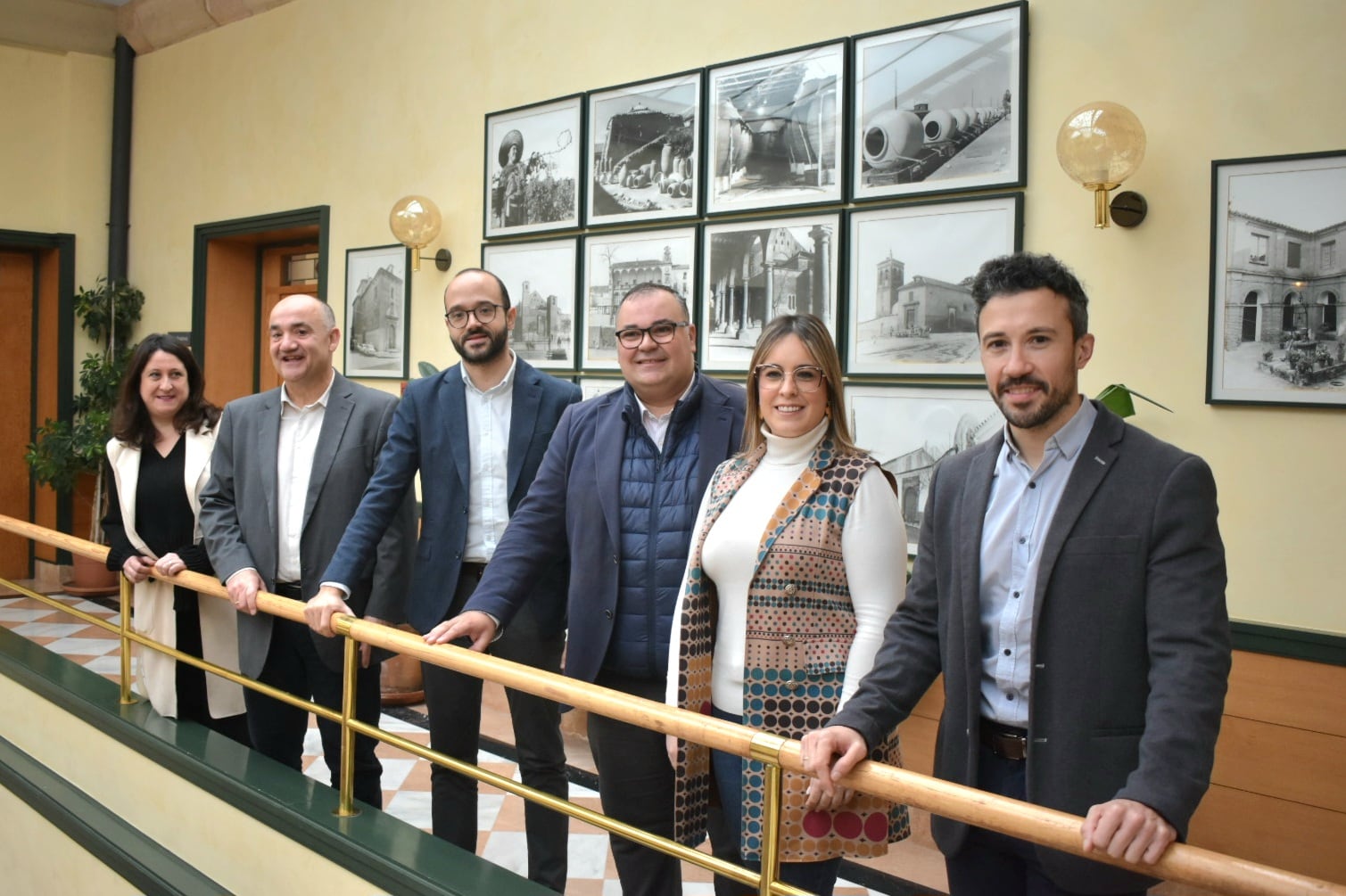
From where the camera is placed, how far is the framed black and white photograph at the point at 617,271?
521 centimetres

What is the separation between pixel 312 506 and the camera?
126 inches

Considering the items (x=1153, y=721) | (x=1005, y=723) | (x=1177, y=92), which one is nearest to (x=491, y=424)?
(x=1005, y=723)

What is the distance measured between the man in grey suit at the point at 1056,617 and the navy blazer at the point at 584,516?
0.77m

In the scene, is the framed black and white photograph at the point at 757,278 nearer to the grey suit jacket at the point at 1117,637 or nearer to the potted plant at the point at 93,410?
the grey suit jacket at the point at 1117,637

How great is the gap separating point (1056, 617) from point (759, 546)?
615mm

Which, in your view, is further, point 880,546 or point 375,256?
point 375,256

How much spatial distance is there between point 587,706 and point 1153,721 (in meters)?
1.00

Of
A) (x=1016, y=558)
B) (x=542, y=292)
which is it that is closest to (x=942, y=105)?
(x=542, y=292)

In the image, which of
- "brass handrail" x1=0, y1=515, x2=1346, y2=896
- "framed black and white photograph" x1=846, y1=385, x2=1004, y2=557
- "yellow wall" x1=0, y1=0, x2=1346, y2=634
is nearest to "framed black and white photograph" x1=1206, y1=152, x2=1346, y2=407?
"yellow wall" x1=0, y1=0, x2=1346, y2=634

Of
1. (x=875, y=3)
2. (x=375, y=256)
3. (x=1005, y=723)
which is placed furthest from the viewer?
(x=375, y=256)

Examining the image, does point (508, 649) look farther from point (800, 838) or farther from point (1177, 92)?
point (1177, 92)

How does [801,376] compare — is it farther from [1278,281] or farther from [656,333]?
[1278,281]

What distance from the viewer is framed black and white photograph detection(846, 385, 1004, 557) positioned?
4.25 m

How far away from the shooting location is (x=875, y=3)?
452cm
